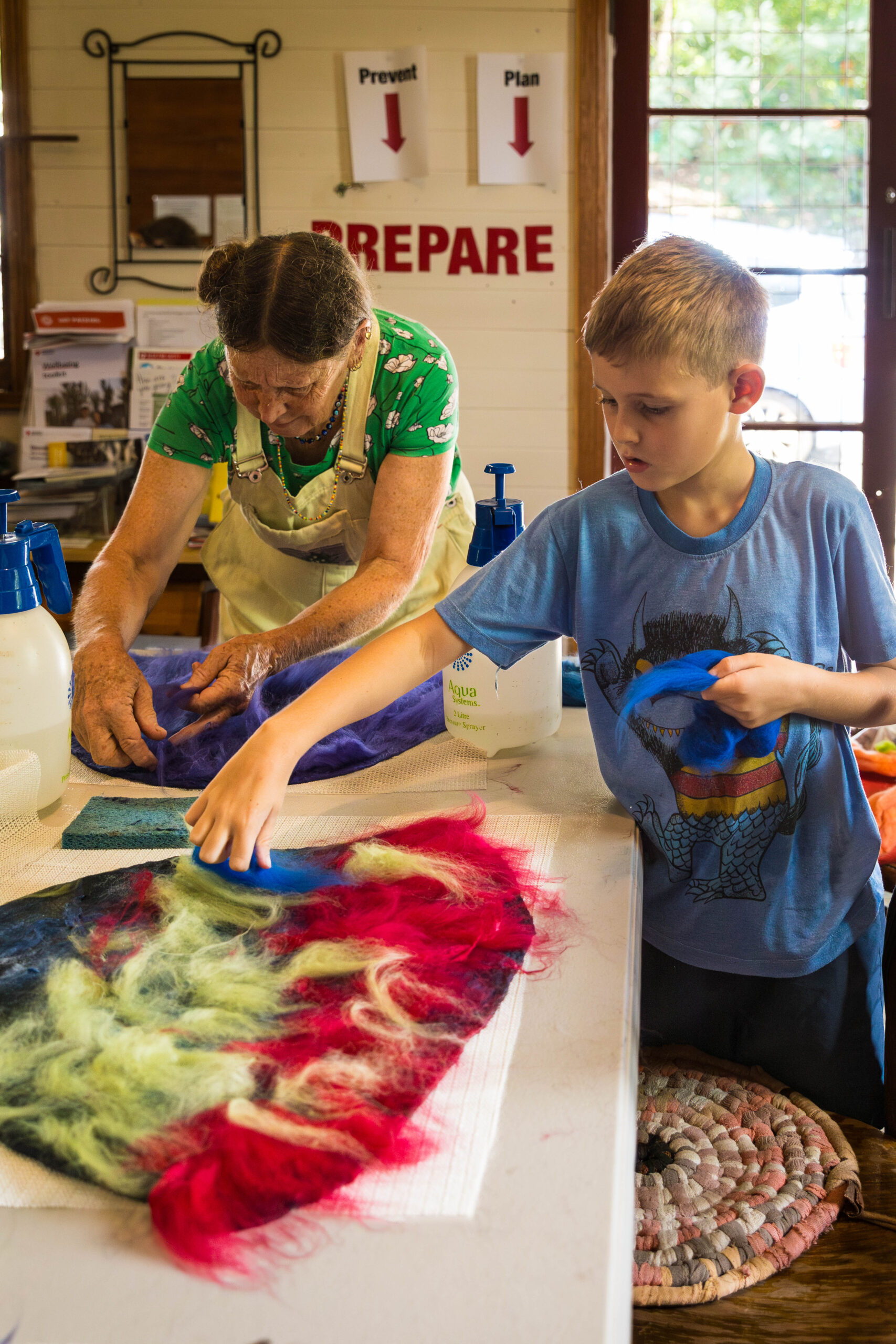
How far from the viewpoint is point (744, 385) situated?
1.02m

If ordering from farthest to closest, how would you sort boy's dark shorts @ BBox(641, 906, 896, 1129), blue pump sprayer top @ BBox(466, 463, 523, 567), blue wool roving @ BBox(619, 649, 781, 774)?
blue pump sprayer top @ BBox(466, 463, 523, 567) → boy's dark shorts @ BBox(641, 906, 896, 1129) → blue wool roving @ BBox(619, 649, 781, 774)

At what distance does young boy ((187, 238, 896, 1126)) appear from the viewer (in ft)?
3.27

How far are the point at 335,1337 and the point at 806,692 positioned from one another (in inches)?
26.0

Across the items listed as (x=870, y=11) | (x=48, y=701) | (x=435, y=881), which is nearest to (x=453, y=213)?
(x=870, y=11)

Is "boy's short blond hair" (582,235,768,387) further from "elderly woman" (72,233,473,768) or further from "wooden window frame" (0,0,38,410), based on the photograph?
"wooden window frame" (0,0,38,410)

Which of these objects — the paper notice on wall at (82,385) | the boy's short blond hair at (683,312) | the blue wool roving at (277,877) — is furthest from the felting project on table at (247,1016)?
the paper notice on wall at (82,385)

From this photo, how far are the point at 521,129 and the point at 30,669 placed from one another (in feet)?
9.77

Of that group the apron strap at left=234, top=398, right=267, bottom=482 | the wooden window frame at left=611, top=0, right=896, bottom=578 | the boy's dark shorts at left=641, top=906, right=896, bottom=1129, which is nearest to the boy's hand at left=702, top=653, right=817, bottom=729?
the boy's dark shorts at left=641, top=906, right=896, bottom=1129

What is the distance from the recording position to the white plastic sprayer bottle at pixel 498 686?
124 cm

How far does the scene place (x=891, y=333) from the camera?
3.63 m

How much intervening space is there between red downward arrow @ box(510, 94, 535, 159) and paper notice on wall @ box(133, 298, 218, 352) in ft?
3.04

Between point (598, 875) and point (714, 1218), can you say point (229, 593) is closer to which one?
point (598, 875)

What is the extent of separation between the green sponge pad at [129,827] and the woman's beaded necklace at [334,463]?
71 centimetres

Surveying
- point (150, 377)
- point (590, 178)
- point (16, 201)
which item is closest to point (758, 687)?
point (590, 178)
